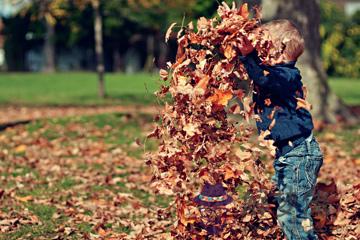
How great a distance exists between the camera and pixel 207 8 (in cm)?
2195

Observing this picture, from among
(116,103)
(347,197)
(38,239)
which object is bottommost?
(116,103)

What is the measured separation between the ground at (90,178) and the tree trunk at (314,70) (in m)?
0.53

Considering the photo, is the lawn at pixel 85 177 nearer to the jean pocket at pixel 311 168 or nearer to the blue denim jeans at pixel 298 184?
the blue denim jeans at pixel 298 184

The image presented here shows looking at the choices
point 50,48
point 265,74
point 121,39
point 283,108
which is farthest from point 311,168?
point 121,39

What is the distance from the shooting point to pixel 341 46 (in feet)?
142

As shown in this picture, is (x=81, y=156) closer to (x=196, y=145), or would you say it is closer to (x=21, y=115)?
(x=196, y=145)

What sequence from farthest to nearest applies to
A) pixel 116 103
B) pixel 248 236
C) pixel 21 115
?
pixel 116 103
pixel 21 115
pixel 248 236

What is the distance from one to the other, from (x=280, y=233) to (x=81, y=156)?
209 inches

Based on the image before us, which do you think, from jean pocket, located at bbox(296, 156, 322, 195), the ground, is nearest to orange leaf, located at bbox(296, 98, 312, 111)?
jean pocket, located at bbox(296, 156, 322, 195)

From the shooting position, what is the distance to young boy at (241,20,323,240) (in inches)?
190

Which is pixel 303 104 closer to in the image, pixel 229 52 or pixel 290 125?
pixel 290 125

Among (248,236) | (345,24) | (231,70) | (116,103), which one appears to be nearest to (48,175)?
(248,236)

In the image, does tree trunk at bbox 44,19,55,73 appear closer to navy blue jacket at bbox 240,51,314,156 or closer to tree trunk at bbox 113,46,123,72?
tree trunk at bbox 113,46,123,72

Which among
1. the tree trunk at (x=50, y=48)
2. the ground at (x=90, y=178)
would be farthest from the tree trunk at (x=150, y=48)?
the ground at (x=90, y=178)
